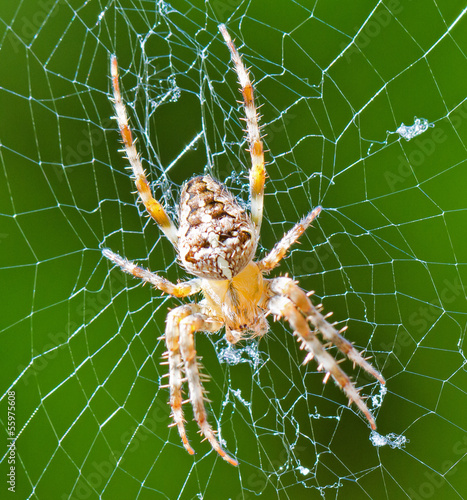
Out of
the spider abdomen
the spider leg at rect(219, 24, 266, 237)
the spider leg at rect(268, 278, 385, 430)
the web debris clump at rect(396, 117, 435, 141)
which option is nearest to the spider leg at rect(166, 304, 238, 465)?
the spider abdomen

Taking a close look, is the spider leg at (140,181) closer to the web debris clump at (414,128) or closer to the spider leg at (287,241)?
the spider leg at (287,241)

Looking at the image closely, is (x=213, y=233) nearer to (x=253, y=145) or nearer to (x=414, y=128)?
(x=253, y=145)

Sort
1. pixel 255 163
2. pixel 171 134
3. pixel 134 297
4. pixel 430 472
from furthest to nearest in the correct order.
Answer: pixel 134 297
pixel 171 134
pixel 430 472
pixel 255 163

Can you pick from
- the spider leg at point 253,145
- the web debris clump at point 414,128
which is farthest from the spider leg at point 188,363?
the web debris clump at point 414,128

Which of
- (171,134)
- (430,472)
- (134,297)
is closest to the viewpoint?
(430,472)

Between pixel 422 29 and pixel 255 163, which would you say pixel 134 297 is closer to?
pixel 255 163

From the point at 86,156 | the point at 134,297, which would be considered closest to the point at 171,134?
the point at 86,156

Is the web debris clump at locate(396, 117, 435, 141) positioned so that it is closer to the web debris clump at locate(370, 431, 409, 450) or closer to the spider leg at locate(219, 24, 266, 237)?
the spider leg at locate(219, 24, 266, 237)
